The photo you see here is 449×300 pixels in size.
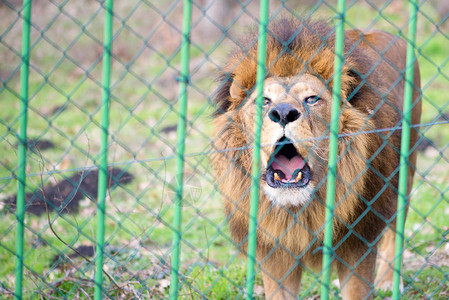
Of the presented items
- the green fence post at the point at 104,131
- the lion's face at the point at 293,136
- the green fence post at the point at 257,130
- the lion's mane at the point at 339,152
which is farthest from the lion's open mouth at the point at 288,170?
the green fence post at the point at 104,131

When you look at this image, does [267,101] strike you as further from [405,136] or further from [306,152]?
[405,136]

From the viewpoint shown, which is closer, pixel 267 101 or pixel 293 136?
pixel 293 136

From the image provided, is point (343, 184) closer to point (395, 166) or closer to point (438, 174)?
point (395, 166)

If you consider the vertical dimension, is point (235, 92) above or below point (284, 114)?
above

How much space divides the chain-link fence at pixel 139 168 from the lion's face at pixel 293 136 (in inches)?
5.2

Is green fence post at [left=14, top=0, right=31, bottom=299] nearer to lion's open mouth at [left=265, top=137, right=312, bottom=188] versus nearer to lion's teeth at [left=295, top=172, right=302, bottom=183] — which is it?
lion's open mouth at [left=265, top=137, right=312, bottom=188]

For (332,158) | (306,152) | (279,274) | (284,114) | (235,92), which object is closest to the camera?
(332,158)

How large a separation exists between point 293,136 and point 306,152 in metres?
0.14

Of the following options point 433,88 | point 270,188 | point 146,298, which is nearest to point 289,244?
point 270,188

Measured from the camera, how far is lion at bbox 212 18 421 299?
296cm

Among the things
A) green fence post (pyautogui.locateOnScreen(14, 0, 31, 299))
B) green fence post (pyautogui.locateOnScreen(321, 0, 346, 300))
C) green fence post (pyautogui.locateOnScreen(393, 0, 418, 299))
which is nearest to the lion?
green fence post (pyautogui.locateOnScreen(393, 0, 418, 299))

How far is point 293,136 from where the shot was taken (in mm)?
2840

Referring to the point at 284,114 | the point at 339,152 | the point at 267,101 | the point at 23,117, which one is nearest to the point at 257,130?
the point at 284,114

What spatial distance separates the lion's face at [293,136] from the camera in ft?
9.36
